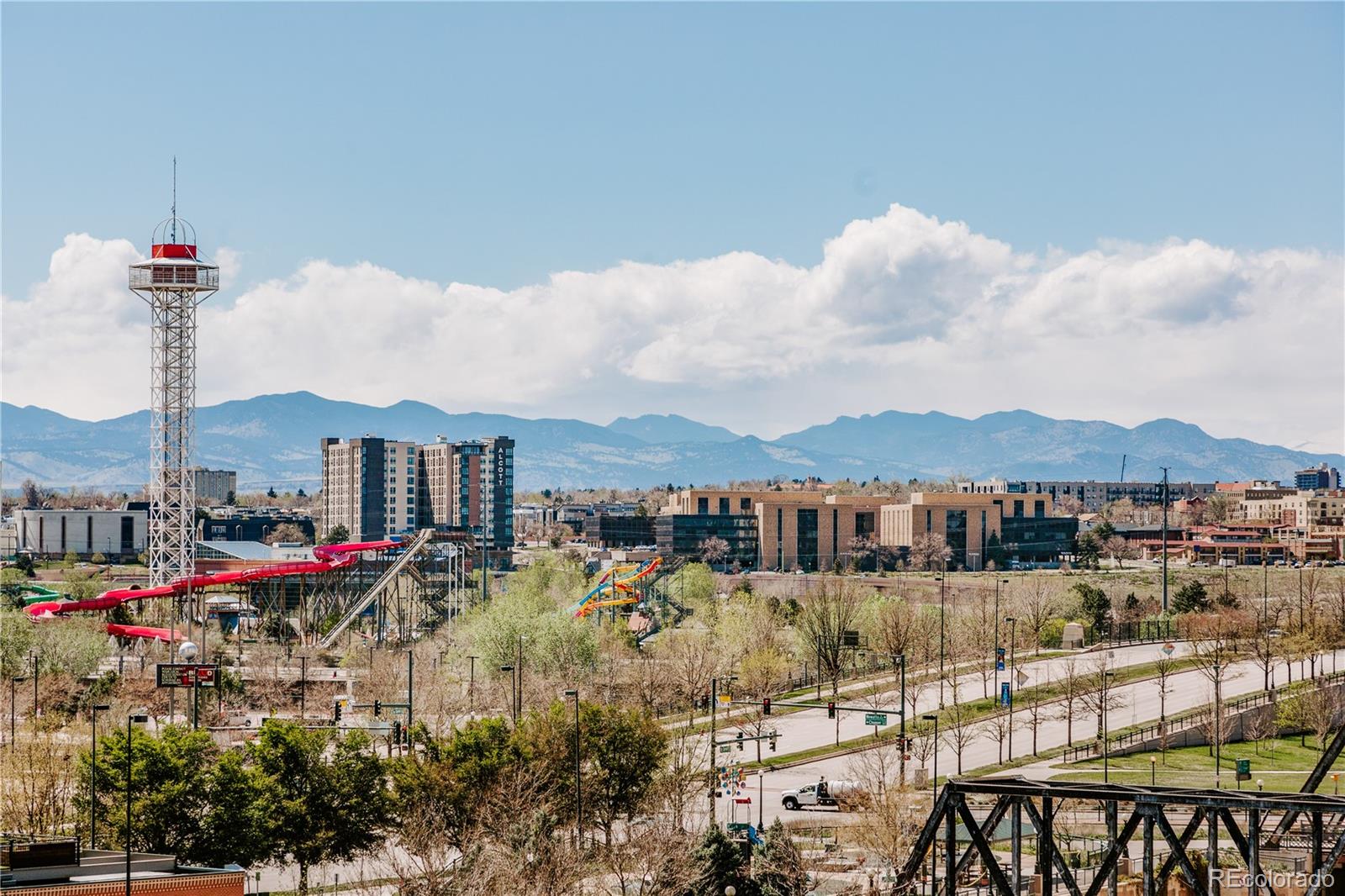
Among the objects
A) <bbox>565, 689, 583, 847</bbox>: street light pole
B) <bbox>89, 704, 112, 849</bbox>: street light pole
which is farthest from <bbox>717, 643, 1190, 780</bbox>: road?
<bbox>89, 704, 112, 849</bbox>: street light pole

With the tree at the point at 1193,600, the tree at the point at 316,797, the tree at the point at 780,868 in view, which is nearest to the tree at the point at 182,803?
the tree at the point at 316,797

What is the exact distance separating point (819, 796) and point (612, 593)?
197 ft

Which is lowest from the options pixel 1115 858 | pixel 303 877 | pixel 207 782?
pixel 303 877

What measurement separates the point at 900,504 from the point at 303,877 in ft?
510

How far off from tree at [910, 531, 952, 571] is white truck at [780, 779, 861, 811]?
12714 centimetres

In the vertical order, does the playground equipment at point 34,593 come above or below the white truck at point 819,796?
above

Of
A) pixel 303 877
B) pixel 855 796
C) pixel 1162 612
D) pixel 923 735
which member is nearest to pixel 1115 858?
pixel 303 877

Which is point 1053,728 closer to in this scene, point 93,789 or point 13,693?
point 93,789

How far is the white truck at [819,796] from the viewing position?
56094mm

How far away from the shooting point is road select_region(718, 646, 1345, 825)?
6009 cm

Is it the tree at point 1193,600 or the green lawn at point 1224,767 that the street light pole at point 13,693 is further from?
the tree at point 1193,600

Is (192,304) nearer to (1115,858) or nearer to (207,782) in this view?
(207,782)

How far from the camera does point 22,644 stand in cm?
8394

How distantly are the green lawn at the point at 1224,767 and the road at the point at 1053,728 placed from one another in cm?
387
